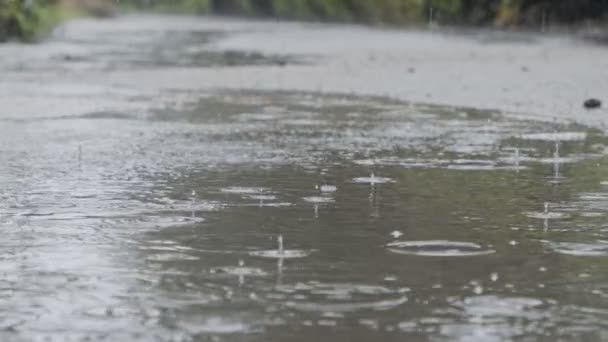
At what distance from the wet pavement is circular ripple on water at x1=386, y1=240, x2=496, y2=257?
16 mm

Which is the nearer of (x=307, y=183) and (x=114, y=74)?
(x=307, y=183)

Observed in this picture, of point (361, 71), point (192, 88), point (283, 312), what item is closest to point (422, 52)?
point (361, 71)

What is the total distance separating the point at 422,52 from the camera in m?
35.7

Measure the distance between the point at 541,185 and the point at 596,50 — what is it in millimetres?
24097

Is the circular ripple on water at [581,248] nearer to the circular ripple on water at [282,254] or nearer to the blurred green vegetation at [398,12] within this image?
the circular ripple on water at [282,254]

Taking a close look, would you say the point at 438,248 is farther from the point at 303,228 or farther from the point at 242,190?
the point at 242,190

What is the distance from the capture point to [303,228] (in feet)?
26.1

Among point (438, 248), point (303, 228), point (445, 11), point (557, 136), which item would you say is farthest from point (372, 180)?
point (445, 11)

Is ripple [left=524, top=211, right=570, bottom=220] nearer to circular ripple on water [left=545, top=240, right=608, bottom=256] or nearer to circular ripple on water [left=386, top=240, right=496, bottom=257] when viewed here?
circular ripple on water [left=545, top=240, right=608, bottom=256]

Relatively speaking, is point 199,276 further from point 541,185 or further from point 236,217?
point 541,185

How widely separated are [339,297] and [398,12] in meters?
65.8

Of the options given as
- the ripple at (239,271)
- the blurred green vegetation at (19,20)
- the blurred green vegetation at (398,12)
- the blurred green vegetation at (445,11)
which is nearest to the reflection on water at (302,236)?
the ripple at (239,271)

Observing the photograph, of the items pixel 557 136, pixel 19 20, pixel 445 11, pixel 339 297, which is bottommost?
pixel 339 297

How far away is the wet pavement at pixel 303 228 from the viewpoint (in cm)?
567
